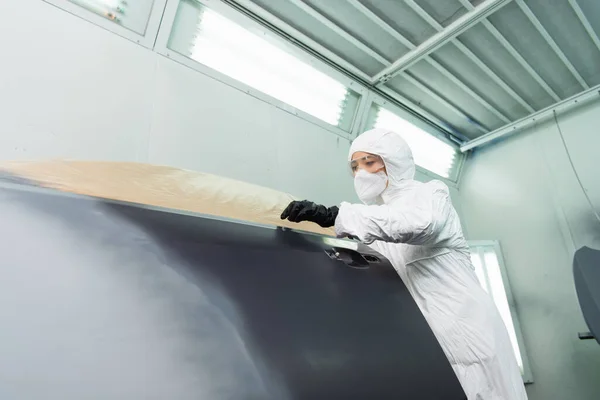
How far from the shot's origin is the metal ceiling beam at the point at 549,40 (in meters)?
1.58

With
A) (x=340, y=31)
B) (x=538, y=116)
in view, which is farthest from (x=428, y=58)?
(x=538, y=116)

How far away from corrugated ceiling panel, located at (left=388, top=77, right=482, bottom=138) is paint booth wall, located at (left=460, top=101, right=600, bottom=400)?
0.94 ft

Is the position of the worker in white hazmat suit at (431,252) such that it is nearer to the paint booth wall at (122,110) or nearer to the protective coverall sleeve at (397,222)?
the protective coverall sleeve at (397,222)

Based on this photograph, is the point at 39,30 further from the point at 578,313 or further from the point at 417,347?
the point at 578,313

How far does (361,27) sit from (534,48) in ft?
3.25

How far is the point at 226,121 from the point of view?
1.41 metres

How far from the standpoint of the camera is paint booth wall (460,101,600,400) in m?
1.90

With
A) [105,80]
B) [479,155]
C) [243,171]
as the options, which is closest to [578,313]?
[479,155]

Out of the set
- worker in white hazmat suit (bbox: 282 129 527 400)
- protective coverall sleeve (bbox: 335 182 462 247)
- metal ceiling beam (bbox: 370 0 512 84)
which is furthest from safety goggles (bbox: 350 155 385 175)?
metal ceiling beam (bbox: 370 0 512 84)

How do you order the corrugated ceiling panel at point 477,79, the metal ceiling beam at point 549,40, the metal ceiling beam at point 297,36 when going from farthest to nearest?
1. the corrugated ceiling panel at point 477,79
2. the metal ceiling beam at point 549,40
3. the metal ceiling beam at point 297,36

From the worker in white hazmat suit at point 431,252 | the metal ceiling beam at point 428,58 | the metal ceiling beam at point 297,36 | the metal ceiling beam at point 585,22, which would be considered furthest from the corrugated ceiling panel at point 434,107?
the worker in white hazmat suit at point 431,252

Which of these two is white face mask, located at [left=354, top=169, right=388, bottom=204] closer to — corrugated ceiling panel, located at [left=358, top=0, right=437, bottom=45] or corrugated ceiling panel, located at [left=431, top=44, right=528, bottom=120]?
corrugated ceiling panel, located at [left=358, top=0, right=437, bottom=45]

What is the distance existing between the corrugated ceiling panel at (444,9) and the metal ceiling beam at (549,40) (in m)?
0.27

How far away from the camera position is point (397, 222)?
824mm
